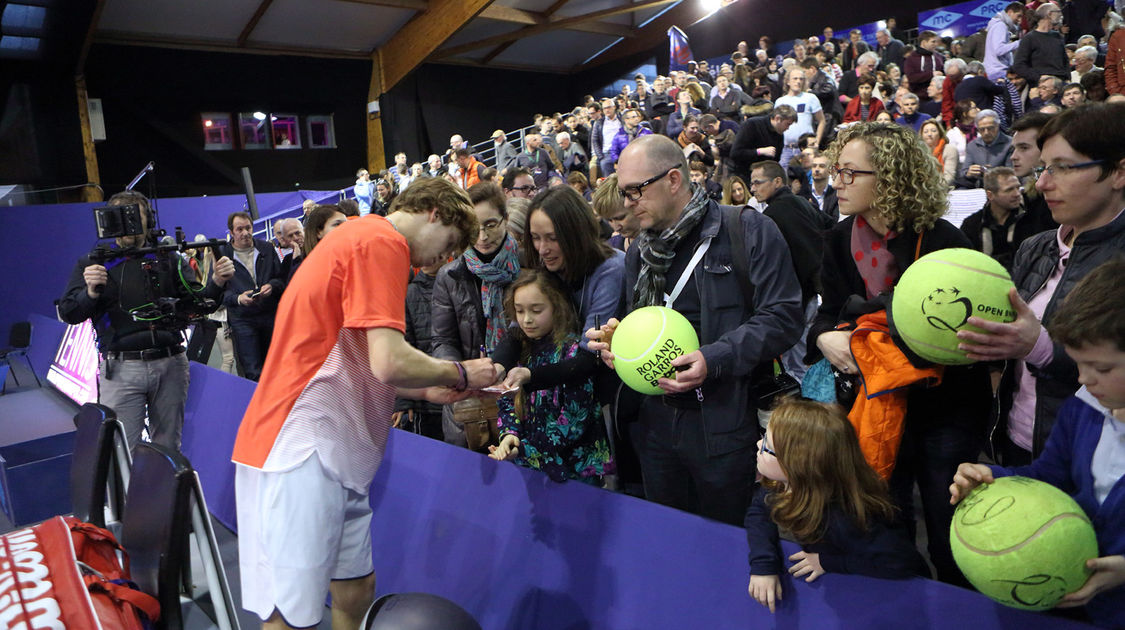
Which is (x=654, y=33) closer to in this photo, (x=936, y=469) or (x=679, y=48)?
(x=679, y=48)

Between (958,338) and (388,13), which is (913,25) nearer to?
(388,13)

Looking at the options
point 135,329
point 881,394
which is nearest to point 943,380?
point 881,394

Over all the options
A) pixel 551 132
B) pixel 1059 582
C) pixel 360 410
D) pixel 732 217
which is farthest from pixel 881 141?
pixel 551 132

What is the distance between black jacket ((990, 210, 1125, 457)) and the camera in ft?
5.68

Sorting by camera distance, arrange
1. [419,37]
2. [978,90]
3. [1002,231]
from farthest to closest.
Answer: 1. [419,37]
2. [978,90]
3. [1002,231]

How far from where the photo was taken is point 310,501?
2.08 meters

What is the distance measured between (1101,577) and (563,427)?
1.61 metres

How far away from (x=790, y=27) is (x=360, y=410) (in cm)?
1782

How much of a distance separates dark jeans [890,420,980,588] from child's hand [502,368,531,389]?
1.17 metres

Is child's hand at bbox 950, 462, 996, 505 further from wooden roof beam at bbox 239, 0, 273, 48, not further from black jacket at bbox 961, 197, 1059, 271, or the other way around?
wooden roof beam at bbox 239, 0, 273, 48

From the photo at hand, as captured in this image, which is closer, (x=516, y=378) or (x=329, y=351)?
(x=329, y=351)

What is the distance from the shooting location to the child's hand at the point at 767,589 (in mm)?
1863

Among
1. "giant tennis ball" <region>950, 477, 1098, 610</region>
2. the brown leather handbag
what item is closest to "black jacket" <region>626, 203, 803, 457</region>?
"giant tennis ball" <region>950, 477, 1098, 610</region>

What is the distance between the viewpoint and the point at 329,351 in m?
2.11
